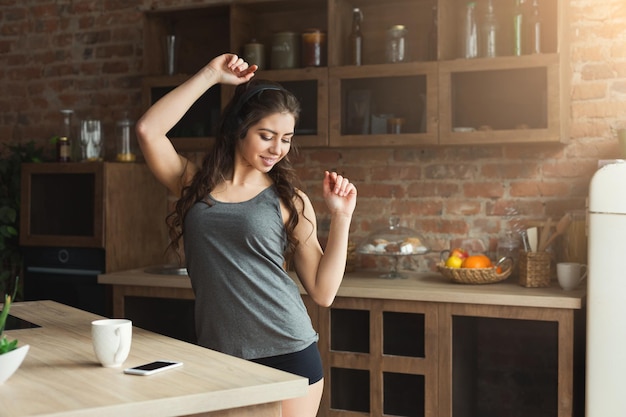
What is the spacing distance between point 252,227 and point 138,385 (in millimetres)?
722

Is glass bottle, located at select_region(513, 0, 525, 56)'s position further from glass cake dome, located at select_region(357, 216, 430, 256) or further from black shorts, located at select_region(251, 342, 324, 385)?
black shorts, located at select_region(251, 342, 324, 385)

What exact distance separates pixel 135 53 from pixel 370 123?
168cm

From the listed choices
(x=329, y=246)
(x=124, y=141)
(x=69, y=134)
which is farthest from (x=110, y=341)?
(x=69, y=134)

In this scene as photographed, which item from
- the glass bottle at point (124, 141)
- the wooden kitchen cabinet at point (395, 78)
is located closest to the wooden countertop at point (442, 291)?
the wooden kitchen cabinet at point (395, 78)

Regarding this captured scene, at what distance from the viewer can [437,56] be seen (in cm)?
369

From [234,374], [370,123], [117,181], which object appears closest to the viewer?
[234,374]

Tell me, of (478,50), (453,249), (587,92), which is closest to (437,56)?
(478,50)

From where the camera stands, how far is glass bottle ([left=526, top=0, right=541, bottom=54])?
139 inches

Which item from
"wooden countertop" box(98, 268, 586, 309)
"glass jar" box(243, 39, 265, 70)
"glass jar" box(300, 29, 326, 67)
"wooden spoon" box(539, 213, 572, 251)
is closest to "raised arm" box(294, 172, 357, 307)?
"wooden countertop" box(98, 268, 586, 309)

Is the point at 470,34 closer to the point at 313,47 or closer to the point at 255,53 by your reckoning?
the point at 313,47

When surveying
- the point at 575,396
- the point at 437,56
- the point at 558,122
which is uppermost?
the point at 437,56

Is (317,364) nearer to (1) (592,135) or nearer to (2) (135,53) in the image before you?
(1) (592,135)

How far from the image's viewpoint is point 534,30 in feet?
11.6

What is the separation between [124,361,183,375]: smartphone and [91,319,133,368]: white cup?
0.05m
